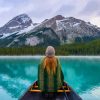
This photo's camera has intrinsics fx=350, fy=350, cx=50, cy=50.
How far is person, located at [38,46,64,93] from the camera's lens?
9.27 meters

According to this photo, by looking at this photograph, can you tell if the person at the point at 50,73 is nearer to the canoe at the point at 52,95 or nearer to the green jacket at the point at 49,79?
the green jacket at the point at 49,79

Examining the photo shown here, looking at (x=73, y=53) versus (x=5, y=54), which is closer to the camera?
(x=5, y=54)

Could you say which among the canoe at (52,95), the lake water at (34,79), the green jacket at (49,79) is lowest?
the lake water at (34,79)

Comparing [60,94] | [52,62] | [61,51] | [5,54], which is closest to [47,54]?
[52,62]

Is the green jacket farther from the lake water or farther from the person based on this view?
the lake water

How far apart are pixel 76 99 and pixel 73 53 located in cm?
16508

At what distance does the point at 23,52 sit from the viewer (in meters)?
164

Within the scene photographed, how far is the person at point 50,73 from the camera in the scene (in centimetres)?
927

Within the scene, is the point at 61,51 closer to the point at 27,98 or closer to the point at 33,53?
the point at 33,53

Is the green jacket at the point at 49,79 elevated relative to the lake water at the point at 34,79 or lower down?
elevated

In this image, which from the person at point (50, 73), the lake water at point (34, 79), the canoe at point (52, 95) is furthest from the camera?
the lake water at point (34, 79)

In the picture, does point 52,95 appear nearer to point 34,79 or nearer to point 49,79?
point 49,79

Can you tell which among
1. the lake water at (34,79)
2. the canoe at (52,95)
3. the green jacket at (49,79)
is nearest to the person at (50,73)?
the green jacket at (49,79)

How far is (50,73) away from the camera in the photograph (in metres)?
9.52
